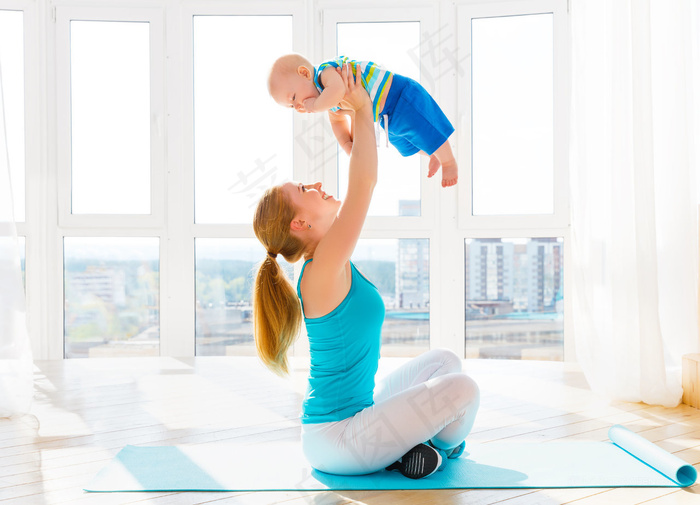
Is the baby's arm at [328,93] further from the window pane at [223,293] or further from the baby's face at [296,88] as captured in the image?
the window pane at [223,293]

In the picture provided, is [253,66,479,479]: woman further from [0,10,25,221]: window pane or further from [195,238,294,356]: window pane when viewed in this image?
[0,10,25,221]: window pane

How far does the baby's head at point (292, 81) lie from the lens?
1.74m

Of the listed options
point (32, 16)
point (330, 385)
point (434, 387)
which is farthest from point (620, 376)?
point (32, 16)

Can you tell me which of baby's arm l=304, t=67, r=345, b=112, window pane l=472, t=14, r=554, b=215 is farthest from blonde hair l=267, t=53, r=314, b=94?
window pane l=472, t=14, r=554, b=215

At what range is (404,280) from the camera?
3834 mm

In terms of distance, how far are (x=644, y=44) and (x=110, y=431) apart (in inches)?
94.8

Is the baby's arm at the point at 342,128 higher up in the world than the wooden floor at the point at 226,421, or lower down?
higher up

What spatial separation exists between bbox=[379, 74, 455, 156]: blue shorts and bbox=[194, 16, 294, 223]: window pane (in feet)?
6.89

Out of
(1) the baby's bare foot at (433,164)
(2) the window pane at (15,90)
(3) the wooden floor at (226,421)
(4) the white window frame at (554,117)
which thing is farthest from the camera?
(2) the window pane at (15,90)

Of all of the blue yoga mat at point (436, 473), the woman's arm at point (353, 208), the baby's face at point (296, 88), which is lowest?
the blue yoga mat at point (436, 473)

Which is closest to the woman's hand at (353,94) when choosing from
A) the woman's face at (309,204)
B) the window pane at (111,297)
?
the woman's face at (309,204)

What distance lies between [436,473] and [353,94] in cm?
99

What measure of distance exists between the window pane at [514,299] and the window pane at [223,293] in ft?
3.58

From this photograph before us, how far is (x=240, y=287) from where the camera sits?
153 inches
